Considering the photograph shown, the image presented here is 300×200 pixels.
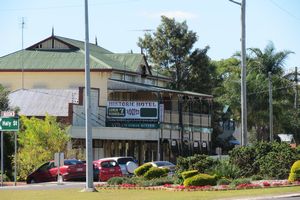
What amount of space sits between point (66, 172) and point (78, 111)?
1427 cm

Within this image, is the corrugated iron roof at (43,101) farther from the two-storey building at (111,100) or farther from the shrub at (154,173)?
the shrub at (154,173)

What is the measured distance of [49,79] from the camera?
2456 inches

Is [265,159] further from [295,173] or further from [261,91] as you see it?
[261,91]

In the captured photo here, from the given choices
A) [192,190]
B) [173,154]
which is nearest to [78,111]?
[173,154]

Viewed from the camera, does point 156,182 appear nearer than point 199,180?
No

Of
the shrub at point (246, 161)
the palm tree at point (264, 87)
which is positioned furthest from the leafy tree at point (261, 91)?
the shrub at point (246, 161)

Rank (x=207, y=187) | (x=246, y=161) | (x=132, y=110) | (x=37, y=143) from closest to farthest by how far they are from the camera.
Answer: (x=207, y=187) → (x=246, y=161) → (x=37, y=143) → (x=132, y=110)

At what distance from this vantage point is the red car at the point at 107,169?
132ft

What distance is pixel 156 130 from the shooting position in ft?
189

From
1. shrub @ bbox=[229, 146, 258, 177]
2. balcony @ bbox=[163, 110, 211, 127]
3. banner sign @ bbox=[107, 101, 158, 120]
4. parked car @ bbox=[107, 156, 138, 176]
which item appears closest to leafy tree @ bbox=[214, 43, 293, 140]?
balcony @ bbox=[163, 110, 211, 127]

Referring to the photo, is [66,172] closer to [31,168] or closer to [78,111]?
[31,168]

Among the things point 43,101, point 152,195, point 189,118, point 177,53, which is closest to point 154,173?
point 152,195

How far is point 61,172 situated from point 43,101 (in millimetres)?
17158

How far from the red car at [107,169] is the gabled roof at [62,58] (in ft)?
66.4
